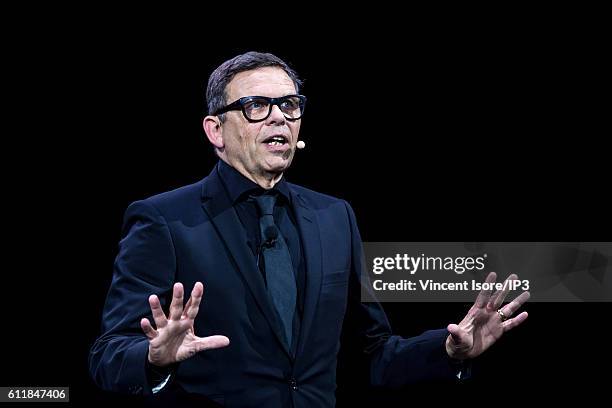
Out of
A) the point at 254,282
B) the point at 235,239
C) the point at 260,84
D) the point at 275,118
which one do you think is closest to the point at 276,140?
the point at 275,118

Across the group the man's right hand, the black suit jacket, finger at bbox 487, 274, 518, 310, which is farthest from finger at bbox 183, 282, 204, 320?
finger at bbox 487, 274, 518, 310

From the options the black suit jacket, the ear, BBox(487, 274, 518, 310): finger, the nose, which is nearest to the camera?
the black suit jacket

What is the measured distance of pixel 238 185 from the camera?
267 centimetres

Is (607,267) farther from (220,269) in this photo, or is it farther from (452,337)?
(220,269)

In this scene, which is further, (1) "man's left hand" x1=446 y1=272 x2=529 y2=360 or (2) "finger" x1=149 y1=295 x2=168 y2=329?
(1) "man's left hand" x1=446 y1=272 x2=529 y2=360

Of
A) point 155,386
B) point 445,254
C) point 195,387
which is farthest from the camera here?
point 445,254

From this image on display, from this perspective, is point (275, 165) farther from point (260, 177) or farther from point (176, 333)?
point (176, 333)

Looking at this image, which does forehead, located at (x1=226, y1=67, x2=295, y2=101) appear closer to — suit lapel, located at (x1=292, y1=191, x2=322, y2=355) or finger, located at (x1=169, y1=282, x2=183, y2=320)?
suit lapel, located at (x1=292, y1=191, x2=322, y2=355)

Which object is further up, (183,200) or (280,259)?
(183,200)

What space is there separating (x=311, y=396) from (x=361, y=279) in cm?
51

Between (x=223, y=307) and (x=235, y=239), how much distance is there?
0.70 ft

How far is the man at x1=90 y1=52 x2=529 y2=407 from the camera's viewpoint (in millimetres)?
2441

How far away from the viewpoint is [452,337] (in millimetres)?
2607

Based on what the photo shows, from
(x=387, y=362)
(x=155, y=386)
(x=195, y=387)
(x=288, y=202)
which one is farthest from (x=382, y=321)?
(x=155, y=386)
